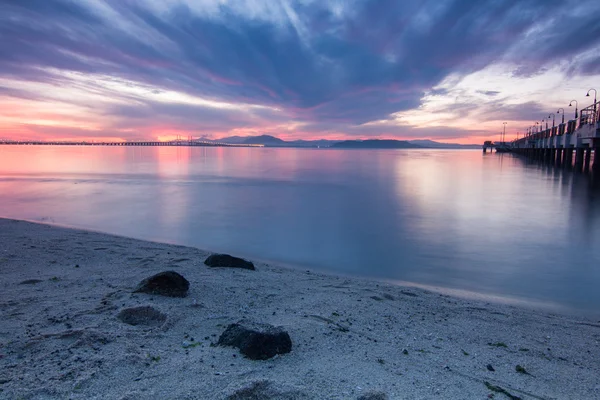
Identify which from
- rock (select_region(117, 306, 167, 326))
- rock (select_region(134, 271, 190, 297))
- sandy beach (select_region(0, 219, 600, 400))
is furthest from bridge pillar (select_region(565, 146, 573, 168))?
rock (select_region(117, 306, 167, 326))

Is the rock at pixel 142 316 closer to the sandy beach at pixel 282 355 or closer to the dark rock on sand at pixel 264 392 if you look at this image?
the sandy beach at pixel 282 355

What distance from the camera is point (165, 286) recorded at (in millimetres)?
5391

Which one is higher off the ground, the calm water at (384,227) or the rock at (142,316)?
the rock at (142,316)

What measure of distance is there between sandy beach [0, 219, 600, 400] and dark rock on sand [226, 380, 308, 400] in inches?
Result: 0.4

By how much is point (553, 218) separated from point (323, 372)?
51.9 ft

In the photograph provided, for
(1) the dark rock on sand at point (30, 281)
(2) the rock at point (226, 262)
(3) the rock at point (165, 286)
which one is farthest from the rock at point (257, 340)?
(1) the dark rock on sand at point (30, 281)

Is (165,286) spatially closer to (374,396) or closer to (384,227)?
(374,396)

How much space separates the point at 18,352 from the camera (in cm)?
374

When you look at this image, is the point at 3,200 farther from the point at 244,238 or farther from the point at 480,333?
the point at 480,333

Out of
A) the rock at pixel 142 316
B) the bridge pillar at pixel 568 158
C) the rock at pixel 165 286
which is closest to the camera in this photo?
the rock at pixel 142 316

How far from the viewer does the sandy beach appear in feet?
11.1

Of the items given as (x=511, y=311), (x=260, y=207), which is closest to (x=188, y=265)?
(x=511, y=311)

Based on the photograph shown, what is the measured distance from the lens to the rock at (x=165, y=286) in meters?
5.34

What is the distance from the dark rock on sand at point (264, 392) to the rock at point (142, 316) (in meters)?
1.75
